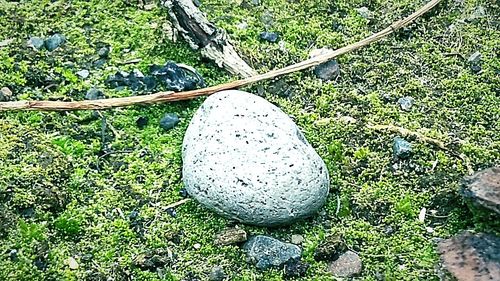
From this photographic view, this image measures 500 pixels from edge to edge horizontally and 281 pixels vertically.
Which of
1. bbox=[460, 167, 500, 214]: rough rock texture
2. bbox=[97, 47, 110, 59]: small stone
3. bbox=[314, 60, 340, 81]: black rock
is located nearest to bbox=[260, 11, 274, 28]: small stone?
bbox=[314, 60, 340, 81]: black rock

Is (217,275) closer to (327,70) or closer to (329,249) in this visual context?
(329,249)

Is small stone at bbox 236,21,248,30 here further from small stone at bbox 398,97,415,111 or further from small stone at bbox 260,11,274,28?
small stone at bbox 398,97,415,111

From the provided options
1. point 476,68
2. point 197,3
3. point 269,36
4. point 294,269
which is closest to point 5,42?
point 197,3

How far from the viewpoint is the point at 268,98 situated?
3.31 meters

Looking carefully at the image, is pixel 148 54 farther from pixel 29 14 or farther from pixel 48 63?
pixel 29 14

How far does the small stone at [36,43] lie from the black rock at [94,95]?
0.46 metres

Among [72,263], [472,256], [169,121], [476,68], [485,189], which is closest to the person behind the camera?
[472,256]

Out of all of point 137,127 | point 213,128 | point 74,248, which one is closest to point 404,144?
point 213,128

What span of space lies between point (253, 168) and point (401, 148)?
71cm

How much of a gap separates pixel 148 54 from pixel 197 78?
36cm

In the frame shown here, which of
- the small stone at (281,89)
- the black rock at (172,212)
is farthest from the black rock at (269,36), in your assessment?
the black rock at (172,212)

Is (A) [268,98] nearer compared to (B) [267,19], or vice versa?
(A) [268,98]

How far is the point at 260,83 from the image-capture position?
11.1 ft

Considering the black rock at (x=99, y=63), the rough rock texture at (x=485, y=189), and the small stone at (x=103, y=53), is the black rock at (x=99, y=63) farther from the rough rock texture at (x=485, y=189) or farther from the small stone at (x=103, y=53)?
the rough rock texture at (x=485, y=189)
